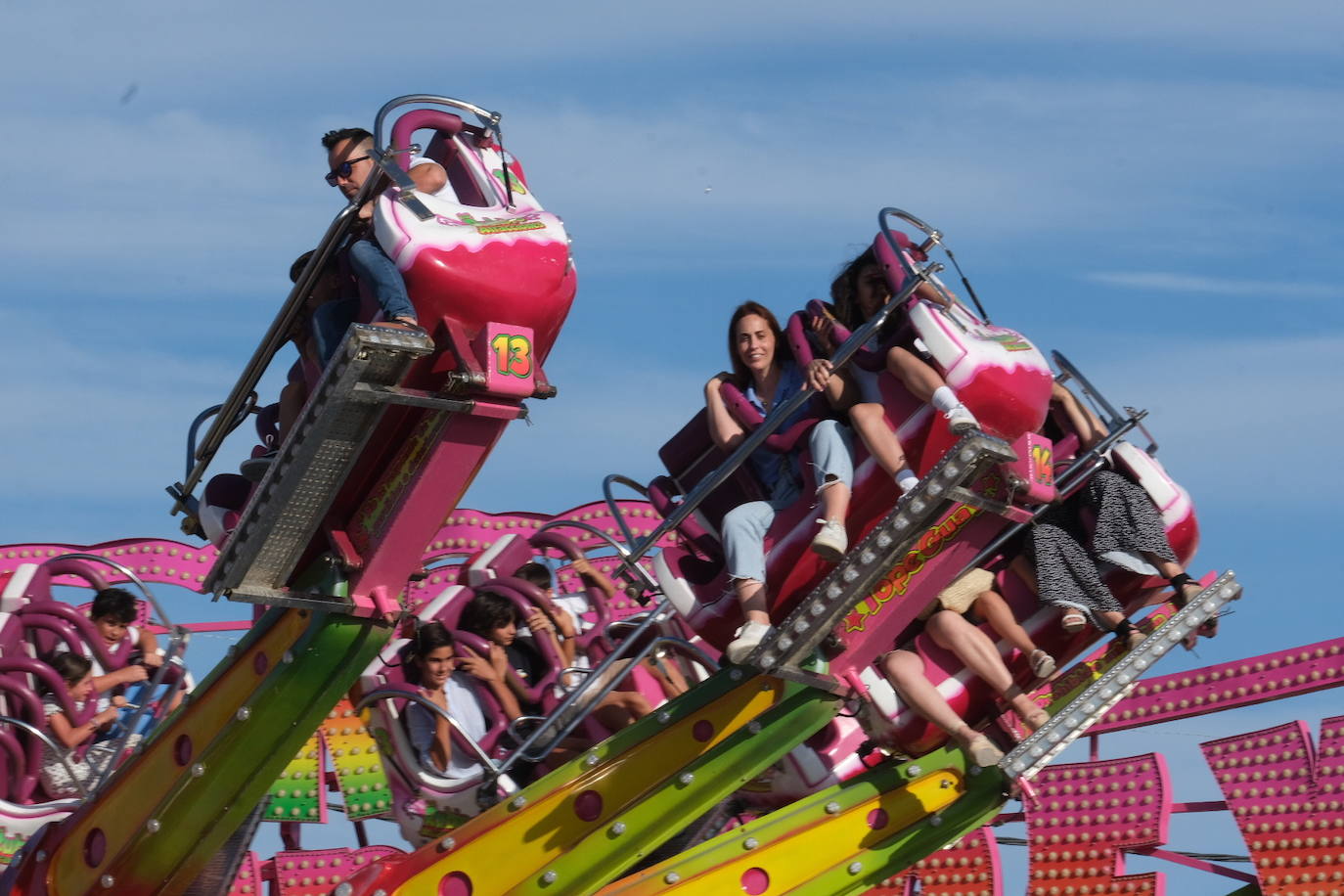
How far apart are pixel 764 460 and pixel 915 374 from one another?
732mm

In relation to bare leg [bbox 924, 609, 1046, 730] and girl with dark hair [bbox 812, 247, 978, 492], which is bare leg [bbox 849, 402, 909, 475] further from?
bare leg [bbox 924, 609, 1046, 730]

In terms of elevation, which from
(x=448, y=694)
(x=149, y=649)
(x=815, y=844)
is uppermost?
(x=149, y=649)

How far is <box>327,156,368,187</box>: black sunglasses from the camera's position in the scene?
338 inches

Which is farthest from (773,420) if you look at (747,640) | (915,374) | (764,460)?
(747,640)

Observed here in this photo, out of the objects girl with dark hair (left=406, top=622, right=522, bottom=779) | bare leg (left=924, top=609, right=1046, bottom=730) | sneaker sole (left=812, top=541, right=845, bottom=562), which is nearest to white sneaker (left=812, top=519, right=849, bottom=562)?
sneaker sole (left=812, top=541, right=845, bottom=562)

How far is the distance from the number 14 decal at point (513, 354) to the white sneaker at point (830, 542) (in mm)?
1213

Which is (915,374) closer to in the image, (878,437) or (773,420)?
(878,437)

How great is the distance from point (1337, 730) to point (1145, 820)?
2.99ft

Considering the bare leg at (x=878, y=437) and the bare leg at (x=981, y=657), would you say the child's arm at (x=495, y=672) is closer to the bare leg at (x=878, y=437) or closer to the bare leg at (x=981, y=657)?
the bare leg at (x=981, y=657)

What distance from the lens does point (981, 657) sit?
361 inches

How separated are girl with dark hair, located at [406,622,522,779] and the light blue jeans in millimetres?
1359

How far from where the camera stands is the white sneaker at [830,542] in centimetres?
856

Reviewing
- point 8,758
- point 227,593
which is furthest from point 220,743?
point 8,758

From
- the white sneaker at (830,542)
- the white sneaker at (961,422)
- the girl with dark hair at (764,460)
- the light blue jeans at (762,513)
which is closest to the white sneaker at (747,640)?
the girl with dark hair at (764,460)
